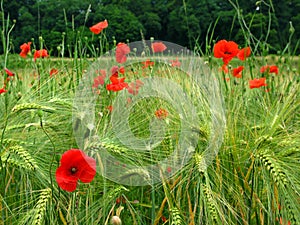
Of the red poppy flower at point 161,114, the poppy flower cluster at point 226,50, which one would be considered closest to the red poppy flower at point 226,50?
the poppy flower cluster at point 226,50

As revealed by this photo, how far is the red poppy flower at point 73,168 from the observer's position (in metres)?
0.86

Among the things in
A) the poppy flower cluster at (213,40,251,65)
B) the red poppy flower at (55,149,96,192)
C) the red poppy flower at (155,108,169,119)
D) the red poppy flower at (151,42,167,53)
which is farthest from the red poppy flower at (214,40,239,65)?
the red poppy flower at (55,149,96,192)

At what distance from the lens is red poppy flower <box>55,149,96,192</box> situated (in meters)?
0.86

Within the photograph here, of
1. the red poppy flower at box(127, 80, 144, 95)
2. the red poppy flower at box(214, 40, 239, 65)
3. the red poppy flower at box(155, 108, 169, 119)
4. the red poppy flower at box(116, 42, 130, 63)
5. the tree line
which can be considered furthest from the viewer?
the tree line

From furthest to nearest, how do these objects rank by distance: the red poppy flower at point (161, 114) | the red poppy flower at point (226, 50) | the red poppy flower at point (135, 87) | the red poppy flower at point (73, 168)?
the red poppy flower at point (226, 50) → the red poppy flower at point (135, 87) → the red poppy flower at point (161, 114) → the red poppy flower at point (73, 168)

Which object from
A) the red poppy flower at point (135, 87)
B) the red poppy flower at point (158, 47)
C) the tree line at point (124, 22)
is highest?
the red poppy flower at point (158, 47)

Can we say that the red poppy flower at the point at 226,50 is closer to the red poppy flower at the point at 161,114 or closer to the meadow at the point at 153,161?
the meadow at the point at 153,161

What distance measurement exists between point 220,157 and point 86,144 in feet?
1.11

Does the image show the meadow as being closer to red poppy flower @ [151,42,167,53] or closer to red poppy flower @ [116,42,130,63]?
red poppy flower @ [116,42,130,63]

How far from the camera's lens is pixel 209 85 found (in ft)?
4.15

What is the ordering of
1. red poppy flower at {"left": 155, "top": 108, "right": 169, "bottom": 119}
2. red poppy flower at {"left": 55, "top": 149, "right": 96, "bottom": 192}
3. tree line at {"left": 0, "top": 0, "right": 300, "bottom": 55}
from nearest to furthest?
red poppy flower at {"left": 55, "top": 149, "right": 96, "bottom": 192}, red poppy flower at {"left": 155, "top": 108, "right": 169, "bottom": 119}, tree line at {"left": 0, "top": 0, "right": 300, "bottom": 55}

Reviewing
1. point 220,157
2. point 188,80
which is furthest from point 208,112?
point 188,80

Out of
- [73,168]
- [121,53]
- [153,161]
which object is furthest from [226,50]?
[73,168]

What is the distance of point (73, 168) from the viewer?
0.87m
